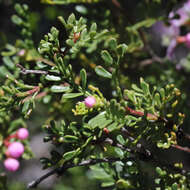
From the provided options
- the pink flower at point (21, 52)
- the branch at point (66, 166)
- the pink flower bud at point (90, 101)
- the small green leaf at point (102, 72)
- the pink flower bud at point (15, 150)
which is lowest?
the branch at point (66, 166)

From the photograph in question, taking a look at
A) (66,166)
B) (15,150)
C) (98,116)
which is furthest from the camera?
(15,150)

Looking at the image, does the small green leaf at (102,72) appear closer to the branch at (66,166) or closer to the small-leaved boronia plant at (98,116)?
the small-leaved boronia plant at (98,116)

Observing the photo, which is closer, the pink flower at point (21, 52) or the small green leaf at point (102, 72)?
the small green leaf at point (102, 72)

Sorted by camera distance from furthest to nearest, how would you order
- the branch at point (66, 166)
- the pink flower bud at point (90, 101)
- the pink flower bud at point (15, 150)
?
the pink flower bud at point (15, 150) → the branch at point (66, 166) → the pink flower bud at point (90, 101)

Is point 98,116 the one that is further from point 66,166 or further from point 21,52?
point 21,52

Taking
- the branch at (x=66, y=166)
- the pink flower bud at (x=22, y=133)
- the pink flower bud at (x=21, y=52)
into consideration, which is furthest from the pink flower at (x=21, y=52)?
the branch at (x=66, y=166)

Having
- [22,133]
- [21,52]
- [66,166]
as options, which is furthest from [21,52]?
[66,166]

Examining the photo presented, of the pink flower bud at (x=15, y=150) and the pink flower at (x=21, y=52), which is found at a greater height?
the pink flower at (x=21, y=52)

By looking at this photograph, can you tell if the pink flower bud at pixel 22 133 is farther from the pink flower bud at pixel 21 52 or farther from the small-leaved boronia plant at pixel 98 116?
the pink flower bud at pixel 21 52

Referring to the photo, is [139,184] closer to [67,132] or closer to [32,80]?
[67,132]

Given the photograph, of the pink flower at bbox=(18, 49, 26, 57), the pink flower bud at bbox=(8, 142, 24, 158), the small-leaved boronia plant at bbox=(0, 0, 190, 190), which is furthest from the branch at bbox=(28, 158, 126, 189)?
the pink flower at bbox=(18, 49, 26, 57)

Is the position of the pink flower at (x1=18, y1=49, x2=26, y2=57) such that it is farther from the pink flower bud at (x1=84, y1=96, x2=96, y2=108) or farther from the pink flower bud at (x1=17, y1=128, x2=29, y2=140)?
the pink flower bud at (x1=84, y1=96, x2=96, y2=108)

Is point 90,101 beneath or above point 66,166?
above

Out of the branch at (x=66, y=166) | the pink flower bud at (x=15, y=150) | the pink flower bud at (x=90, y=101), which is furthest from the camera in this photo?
the pink flower bud at (x=15, y=150)
